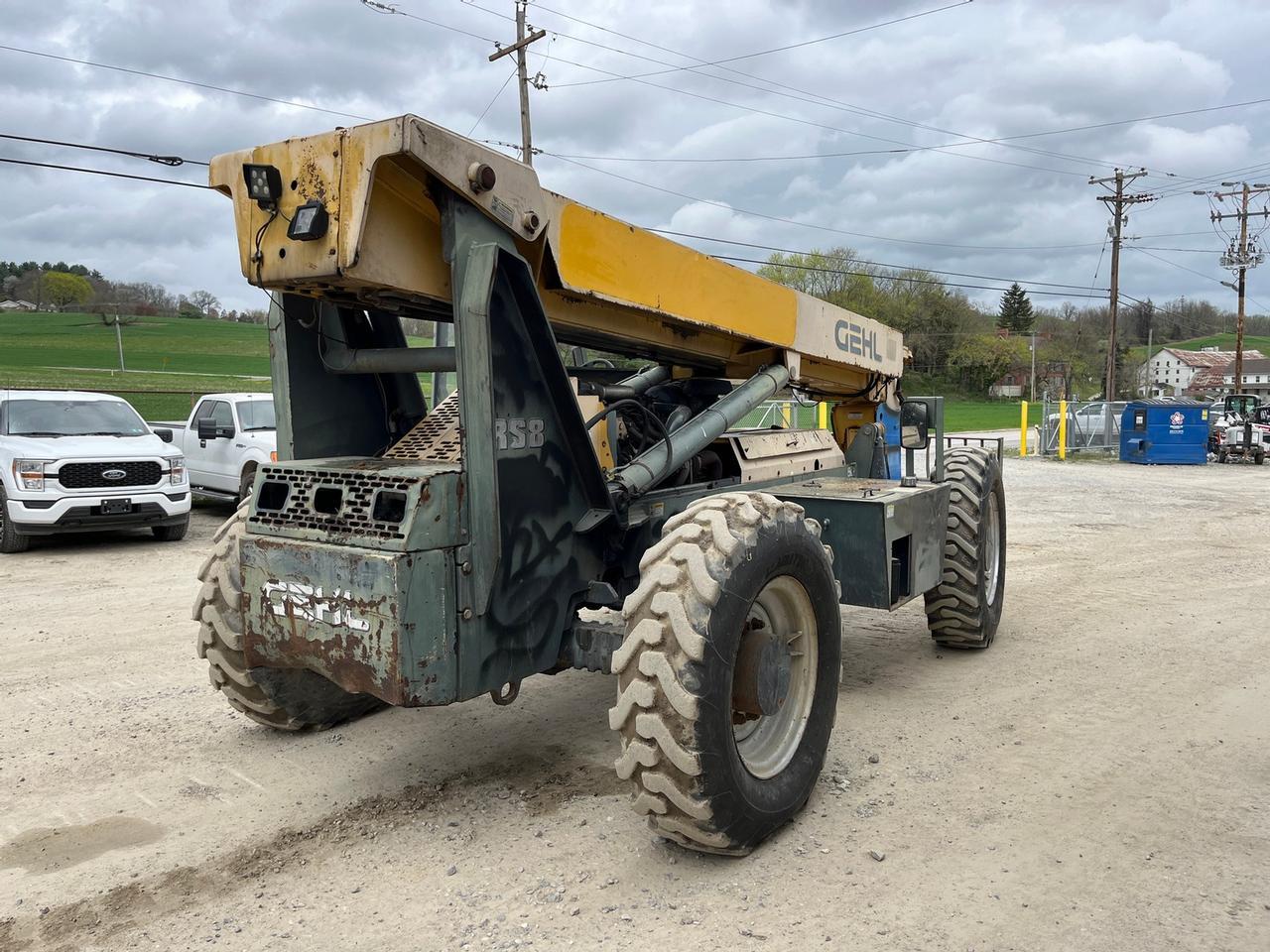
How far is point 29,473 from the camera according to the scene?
436 inches

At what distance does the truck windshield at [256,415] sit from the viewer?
1398cm

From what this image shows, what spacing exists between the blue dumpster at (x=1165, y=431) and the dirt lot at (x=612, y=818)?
20403mm

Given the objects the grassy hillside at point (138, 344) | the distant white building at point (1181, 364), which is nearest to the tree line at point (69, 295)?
the grassy hillside at point (138, 344)

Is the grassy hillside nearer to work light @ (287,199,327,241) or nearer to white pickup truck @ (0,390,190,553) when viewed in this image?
white pickup truck @ (0,390,190,553)

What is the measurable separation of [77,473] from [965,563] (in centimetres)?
1014

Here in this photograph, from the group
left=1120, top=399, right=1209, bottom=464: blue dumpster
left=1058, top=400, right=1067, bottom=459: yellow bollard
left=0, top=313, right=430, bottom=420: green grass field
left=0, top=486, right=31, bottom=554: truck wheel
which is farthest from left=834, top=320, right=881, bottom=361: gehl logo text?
left=0, top=313, right=430, bottom=420: green grass field

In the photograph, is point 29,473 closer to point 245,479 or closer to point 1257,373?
point 245,479

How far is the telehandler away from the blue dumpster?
76.4ft

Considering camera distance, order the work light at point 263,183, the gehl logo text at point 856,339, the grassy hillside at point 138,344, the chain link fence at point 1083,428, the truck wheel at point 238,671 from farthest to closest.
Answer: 1. the grassy hillside at point 138,344
2. the chain link fence at point 1083,428
3. the gehl logo text at point 856,339
4. the truck wheel at point 238,671
5. the work light at point 263,183

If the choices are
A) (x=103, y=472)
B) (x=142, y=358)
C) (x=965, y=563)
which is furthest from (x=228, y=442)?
(x=142, y=358)

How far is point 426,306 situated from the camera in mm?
3971

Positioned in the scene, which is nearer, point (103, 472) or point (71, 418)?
point (103, 472)

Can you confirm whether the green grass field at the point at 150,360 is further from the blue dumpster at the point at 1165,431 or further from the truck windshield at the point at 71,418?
the blue dumpster at the point at 1165,431

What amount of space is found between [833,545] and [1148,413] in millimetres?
23588
